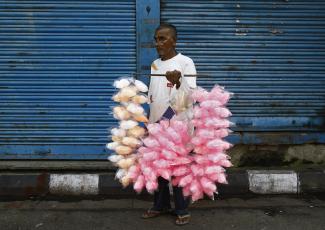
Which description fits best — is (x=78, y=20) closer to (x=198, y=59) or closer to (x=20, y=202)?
(x=198, y=59)

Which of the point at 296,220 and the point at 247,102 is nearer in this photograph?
the point at 296,220

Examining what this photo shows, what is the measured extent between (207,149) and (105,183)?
7.15 feet

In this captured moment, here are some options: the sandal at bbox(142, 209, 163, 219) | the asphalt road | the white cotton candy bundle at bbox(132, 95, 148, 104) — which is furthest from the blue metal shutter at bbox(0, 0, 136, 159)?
the white cotton candy bundle at bbox(132, 95, 148, 104)

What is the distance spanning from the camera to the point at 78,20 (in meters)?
5.41

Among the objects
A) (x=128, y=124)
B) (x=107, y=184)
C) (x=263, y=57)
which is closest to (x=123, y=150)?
(x=128, y=124)

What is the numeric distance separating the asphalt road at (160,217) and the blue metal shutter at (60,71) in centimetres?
93

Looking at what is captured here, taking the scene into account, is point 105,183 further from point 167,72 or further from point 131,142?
point 167,72

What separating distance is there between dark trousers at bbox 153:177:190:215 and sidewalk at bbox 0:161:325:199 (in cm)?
82

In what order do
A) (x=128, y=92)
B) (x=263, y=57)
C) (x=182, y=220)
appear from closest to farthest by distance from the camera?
(x=128, y=92), (x=182, y=220), (x=263, y=57)

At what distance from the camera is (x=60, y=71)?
5465 millimetres

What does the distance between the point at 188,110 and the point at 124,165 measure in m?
0.68

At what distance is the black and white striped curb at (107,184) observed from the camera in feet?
16.7

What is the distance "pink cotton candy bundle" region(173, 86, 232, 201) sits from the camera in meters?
3.22

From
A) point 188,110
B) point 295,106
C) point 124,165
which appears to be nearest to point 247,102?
point 295,106
